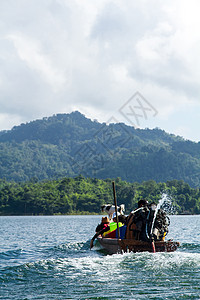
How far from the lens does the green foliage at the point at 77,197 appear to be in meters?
156

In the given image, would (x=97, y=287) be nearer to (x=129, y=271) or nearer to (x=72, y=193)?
(x=129, y=271)

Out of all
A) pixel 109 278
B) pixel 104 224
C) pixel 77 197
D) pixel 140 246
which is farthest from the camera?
pixel 77 197

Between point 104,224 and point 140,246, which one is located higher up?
point 104,224

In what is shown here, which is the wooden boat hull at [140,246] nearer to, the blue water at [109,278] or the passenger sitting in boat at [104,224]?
the blue water at [109,278]

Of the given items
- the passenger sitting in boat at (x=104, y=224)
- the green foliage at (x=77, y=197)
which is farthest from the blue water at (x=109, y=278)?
the green foliage at (x=77, y=197)

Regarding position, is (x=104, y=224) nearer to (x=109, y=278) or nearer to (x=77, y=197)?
(x=109, y=278)

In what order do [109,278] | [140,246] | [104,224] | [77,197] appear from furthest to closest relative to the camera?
[77,197], [104,224], [140,246], [109,278]

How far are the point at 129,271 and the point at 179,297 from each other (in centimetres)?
508

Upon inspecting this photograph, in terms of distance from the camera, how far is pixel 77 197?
163875 millimetres

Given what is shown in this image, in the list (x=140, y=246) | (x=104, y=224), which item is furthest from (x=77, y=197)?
(x=140, y=246)

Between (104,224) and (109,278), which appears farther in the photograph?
(104,224)

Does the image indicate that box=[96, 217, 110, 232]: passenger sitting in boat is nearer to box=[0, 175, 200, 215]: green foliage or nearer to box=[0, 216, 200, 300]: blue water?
box=[0, 216, 200, 300]: blue water

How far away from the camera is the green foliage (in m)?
156

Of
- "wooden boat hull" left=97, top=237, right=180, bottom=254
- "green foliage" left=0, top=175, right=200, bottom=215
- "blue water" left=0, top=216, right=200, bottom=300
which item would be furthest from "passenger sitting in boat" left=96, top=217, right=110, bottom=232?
"green foliage" left=0, top=175, right=200, bottom=215
